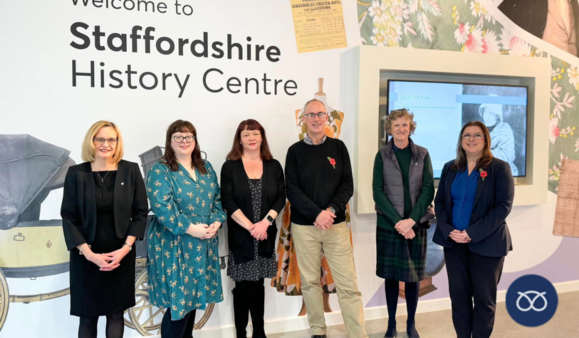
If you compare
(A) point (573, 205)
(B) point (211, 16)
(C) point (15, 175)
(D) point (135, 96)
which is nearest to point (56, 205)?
(C) point (15, 175)

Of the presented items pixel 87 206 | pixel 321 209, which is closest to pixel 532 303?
pixel 321 209

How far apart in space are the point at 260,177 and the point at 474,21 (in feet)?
7.91

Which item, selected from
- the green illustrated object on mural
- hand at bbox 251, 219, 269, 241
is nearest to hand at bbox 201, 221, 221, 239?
hand at bbox 251, 219, 269, 241

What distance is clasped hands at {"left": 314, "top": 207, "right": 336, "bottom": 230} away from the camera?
2773 millimetres

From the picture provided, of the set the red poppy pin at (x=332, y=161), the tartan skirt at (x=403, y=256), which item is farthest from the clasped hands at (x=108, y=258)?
the tartan skirt at (x=403, y=256)

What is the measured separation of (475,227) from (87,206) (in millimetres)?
2172

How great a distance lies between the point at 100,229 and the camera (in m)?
2.34

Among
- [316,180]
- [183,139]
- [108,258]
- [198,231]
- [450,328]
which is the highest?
[183,139]

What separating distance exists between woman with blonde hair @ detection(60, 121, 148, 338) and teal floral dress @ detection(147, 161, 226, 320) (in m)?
0.16

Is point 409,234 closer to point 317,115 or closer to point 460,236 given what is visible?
point 460,236

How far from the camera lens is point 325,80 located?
11.1 ft

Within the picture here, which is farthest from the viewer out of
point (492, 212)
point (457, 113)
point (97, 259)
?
point (457, 113)

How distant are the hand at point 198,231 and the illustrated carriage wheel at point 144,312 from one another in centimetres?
75

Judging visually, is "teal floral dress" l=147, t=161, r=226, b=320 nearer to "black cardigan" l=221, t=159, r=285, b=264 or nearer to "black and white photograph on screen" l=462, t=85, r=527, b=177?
"black cardigan" l=221, t=159, r=285, b=264
